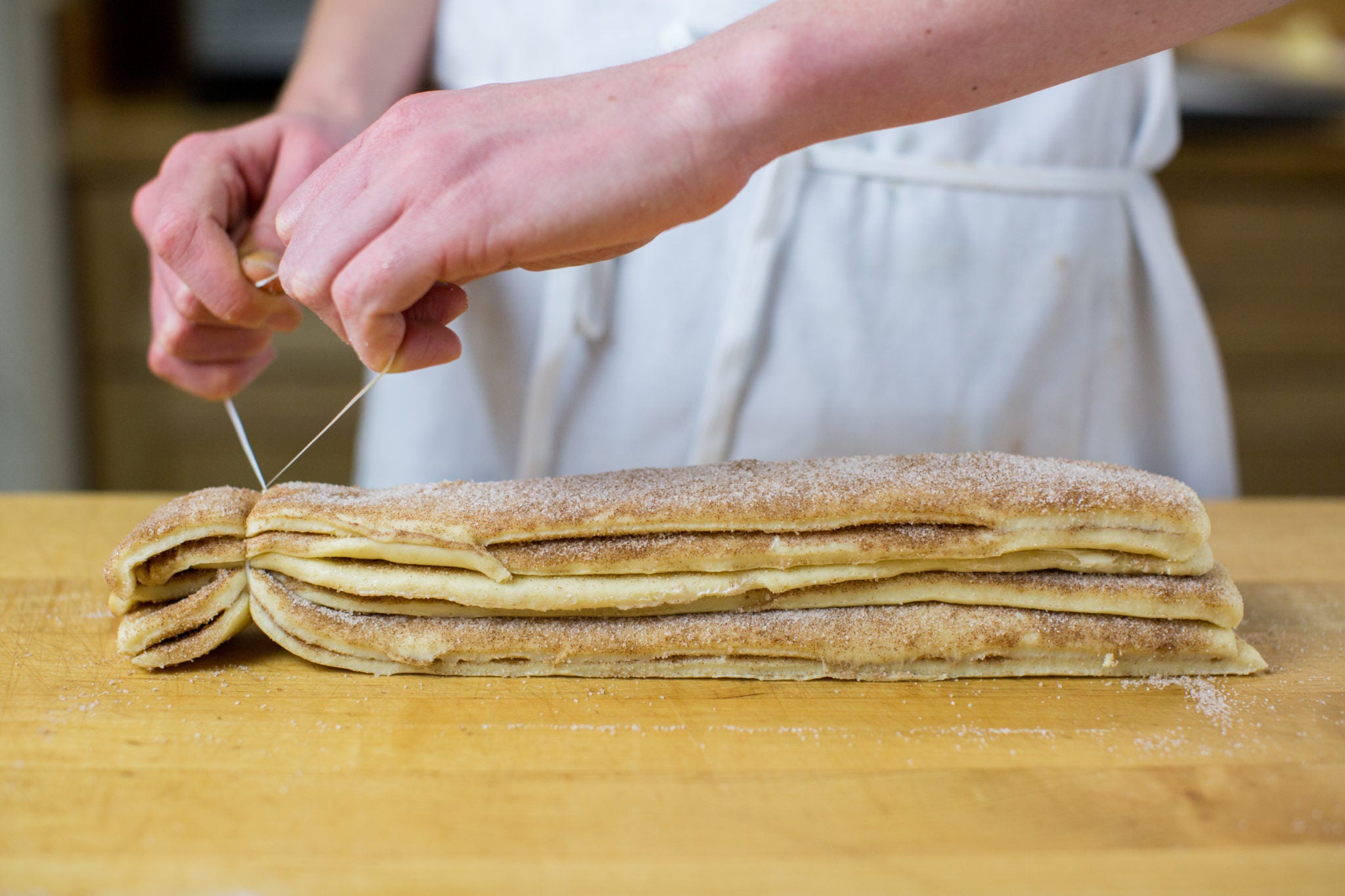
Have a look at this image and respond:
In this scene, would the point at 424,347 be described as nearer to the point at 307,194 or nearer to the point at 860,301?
the point at 307,194

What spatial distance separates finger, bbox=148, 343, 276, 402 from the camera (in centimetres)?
113

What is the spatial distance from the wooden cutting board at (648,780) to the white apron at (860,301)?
0.44m

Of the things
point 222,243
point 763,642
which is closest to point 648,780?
point 763,642

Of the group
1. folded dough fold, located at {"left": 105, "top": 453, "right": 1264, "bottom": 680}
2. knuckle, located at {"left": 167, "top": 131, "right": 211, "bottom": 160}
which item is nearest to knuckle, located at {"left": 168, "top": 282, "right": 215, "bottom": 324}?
knuckle, located at {"left": 167, "top": 131, "right": 211, "bottom": 160}

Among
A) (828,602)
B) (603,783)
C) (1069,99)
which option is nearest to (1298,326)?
(1069,99)

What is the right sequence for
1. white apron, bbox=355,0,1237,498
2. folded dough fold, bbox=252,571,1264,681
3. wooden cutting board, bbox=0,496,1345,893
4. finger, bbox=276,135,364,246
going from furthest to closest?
white apron, bbox=355,0,1237,498
folded dough fold, bbox=252,571,1264,681
finger, bbox=276,135,364,246
wooden cutting board, bbox=0,496,1345,893

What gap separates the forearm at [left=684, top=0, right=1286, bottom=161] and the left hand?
27 millimetres

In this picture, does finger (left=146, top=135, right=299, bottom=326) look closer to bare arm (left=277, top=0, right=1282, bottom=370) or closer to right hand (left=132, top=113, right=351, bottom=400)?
right hand (left=132, top=113, right=351, bottom=400)

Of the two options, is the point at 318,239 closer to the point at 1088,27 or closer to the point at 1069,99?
the point at 1088,27

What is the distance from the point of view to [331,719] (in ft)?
2.67

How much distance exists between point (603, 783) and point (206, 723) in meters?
0.31

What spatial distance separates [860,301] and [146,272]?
2116 mm

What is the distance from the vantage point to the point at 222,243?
965 mm

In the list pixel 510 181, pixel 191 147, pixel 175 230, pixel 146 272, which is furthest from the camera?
pixel 146 272
